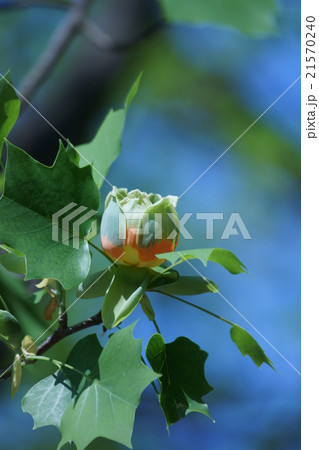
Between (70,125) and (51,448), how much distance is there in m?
0.56

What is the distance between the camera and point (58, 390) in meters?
0.35

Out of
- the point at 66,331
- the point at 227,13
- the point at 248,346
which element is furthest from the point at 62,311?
the point at 227,13

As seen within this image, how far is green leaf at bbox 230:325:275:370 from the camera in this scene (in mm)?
335

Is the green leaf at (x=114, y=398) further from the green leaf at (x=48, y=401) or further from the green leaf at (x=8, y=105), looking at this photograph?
the green leaf at (x=8, y=105)

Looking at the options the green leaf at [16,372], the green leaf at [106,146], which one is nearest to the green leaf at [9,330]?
the green leaf at [16,372]

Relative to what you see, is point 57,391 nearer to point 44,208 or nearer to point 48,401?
point 48,401

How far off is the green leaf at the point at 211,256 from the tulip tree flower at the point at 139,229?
0.02 metres

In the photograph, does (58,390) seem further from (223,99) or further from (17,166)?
(223,99)

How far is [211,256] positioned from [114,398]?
0.30 feet

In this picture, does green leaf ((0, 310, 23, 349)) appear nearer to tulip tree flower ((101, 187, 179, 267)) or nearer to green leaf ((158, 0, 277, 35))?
tulip tree flower ((101, 187, 179, 267))

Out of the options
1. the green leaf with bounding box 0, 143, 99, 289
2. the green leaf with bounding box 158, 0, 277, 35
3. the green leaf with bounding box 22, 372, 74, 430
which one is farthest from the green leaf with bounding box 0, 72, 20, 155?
the green leaf with bounding box 158, 0, 277, 35

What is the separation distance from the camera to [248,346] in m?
0.34

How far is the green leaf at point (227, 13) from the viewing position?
68 centimetres

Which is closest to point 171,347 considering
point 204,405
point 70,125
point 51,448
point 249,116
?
point 204,405
